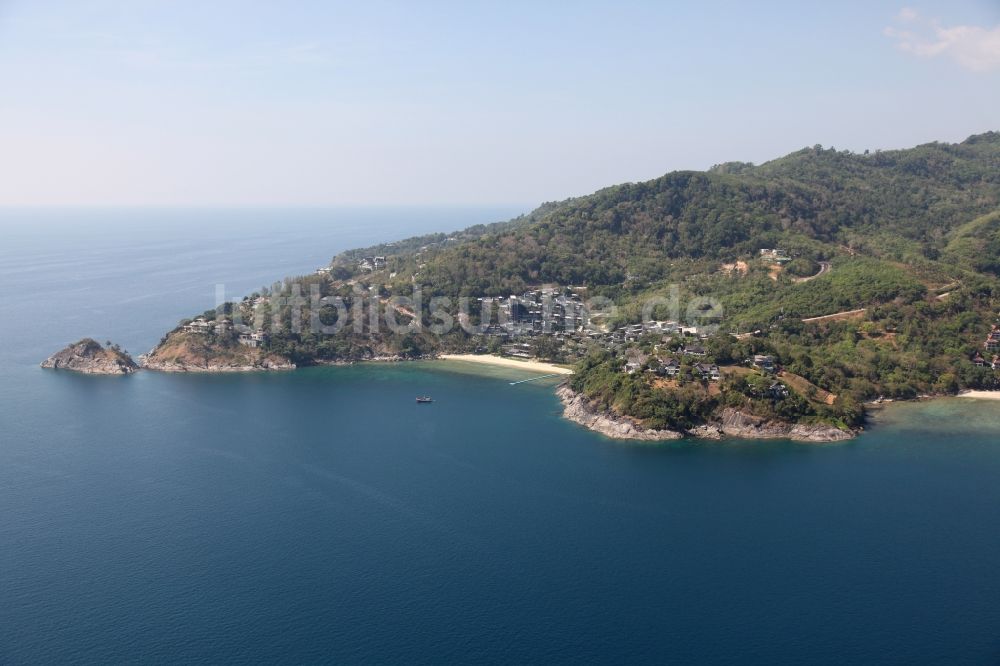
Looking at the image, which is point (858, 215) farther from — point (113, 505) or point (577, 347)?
point (113, 505)

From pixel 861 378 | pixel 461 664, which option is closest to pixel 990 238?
pixel 861 378

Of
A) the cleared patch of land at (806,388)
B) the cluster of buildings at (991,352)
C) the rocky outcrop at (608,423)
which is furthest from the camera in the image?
the cluster of buildings at (991,352)

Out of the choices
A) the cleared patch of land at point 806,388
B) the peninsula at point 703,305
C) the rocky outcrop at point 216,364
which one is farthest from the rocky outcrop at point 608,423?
the rocky outcrop at point 216,364

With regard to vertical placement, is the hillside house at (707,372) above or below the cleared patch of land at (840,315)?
below

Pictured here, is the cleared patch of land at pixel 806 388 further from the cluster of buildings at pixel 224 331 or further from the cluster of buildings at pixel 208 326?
the cluster of buildings at pixel 208 326

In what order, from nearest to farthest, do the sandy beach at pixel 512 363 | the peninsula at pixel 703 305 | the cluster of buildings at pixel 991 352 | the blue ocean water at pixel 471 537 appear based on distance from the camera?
1. the blue ocean water at pixel 471 537
2. the peninsula at pixel 703 305
3. the cluster of buildings at pixel 991 352
4. the sandy beach at pixel 512 363

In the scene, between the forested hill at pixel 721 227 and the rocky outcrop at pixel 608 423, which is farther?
the forested hill at pixel 721 227
